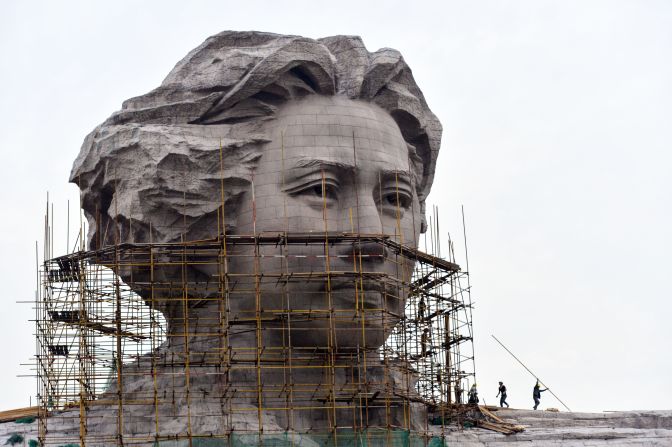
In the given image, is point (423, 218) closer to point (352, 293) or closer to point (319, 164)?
point (319, 164)

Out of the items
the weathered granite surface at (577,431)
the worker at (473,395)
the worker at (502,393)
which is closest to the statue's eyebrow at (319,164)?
the weathered granite surface at (577,431)

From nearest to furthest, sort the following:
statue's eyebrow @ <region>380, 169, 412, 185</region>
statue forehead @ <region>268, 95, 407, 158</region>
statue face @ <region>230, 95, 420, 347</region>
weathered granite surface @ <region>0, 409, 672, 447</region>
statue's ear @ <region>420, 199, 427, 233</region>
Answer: statue face @ <region>230, 95, 420, 347</region>, weathered granite surface @ <region>0, 409, 672, 447</region>, statue forehead @ <region>268, 95, 407, 158</region>, statue's eyebrow @ <region>380, 169, 412, 185</region>, statue's ear @ <region>420, 199, 427, 233</region>

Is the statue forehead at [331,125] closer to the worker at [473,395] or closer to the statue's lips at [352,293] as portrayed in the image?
the statue's lips at [352,293]

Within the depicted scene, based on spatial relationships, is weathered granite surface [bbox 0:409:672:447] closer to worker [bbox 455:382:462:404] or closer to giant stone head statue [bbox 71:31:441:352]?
worker [bbox 455:382:462:404]

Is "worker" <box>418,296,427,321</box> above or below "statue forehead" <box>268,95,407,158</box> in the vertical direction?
below

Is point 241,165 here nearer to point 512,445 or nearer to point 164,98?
point 164,98

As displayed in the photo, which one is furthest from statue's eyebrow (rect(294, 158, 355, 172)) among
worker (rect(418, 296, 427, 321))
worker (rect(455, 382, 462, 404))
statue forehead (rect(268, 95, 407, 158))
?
worker (rect(455, 382, 462, 404))

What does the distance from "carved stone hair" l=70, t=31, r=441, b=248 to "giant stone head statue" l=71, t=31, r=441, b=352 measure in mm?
25

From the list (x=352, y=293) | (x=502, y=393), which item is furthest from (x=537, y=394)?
(x=352, y=293)

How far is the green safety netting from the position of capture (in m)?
29.8

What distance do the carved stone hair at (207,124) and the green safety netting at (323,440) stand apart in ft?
13.2

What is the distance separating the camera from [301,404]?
103ft

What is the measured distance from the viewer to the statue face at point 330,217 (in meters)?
31.2

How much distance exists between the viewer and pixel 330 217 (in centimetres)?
3178
